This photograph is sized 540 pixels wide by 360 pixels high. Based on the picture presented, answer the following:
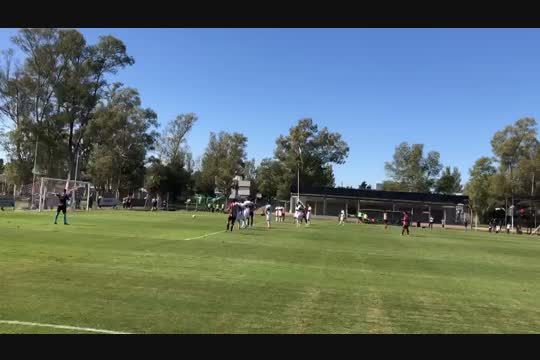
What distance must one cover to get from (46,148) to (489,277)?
2491 inches

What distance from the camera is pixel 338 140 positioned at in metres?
104

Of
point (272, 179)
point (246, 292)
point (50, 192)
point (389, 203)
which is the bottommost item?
point (246, 292)

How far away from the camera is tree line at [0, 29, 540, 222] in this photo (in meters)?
63.4

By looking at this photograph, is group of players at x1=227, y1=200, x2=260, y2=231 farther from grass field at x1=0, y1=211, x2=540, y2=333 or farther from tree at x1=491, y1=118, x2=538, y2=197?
tree at x1=491, y1=118, x2=538, y2=197

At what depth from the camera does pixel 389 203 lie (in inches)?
3305

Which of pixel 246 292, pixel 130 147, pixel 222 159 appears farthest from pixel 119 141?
pixel 246 292

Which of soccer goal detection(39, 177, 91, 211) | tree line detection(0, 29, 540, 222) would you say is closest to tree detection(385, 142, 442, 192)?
tree line detection(0, 29, 540, 222)

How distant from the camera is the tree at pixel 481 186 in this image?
9062 cm

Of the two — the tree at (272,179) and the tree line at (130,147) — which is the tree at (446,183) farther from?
the tree at (272,179)

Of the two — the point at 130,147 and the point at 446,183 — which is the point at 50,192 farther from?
the point at 446,183

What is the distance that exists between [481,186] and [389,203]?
20542 mm
